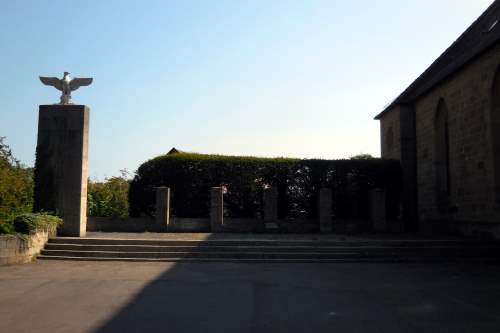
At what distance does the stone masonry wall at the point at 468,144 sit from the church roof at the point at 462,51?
33 centimetres

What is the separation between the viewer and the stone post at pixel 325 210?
1859 centimetres

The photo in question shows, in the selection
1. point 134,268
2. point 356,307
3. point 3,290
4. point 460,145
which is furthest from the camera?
point 460,145

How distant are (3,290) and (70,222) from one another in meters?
6.61

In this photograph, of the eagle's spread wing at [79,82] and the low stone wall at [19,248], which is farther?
the eagle's spread wing at [79,82]

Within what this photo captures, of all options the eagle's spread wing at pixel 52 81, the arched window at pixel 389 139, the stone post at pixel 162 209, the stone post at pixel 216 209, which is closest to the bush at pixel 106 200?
the stone post at pixel 162 209

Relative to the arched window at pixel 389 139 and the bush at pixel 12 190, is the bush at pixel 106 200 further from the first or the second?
the arched window at pixel 389 139

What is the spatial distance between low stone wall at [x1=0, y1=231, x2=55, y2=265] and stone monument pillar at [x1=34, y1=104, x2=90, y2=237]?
182cm

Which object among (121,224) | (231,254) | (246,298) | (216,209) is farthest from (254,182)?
(246,298)

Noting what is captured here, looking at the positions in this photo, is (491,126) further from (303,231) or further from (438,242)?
(303,231)

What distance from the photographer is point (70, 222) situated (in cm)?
1498

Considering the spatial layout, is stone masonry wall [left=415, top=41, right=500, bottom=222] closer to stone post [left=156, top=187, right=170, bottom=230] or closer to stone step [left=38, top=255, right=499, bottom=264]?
stone step [left=38, top=255, right=499, bottom=264]

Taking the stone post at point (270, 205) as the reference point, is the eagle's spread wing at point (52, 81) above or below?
above

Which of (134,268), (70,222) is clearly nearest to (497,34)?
(134,268)

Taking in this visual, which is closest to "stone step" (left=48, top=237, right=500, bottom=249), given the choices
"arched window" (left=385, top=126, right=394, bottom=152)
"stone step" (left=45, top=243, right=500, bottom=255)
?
"stone step" (left=45, top=243, right=500, bottom=255)
